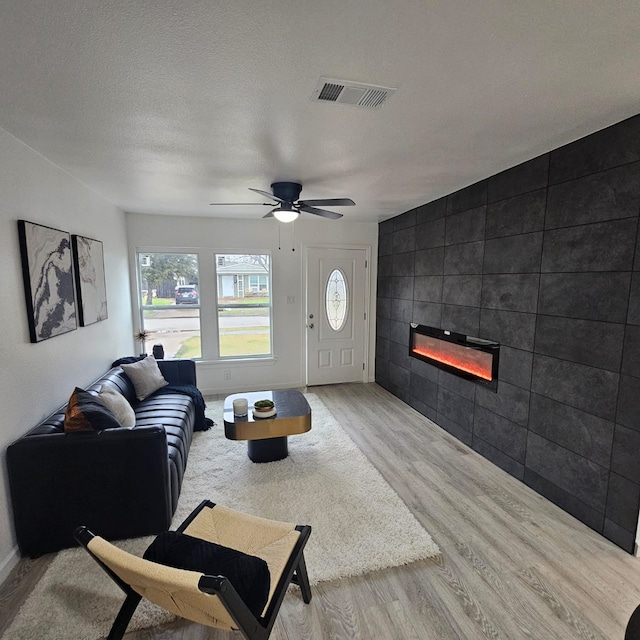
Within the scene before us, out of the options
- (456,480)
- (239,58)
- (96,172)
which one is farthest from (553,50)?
(96,172)

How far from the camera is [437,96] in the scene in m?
1.67

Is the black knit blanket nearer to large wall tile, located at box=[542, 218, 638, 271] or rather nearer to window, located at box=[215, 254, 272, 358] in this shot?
window, located at box=[215, 254, 272, 358]

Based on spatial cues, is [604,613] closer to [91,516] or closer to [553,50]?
[553,50]

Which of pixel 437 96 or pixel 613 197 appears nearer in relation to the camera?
pixel 437 96

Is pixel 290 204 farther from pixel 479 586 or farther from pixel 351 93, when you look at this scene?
pixel 479 586

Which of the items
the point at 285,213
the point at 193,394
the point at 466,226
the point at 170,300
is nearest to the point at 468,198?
the point at 466,226

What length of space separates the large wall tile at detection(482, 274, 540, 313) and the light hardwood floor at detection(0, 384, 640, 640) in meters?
1.44

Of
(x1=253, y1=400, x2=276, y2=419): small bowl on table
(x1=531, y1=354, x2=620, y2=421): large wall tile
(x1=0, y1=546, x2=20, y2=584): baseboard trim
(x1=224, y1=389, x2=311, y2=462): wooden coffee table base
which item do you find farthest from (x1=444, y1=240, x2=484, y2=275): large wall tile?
(x1=0, y1=546, x2=20, y2=584): baseboard trim

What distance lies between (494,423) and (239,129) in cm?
304

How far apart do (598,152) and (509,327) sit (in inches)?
51.8

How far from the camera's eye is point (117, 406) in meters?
2.37

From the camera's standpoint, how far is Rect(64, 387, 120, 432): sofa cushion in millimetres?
1992

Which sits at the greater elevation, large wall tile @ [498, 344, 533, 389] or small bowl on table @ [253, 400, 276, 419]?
large wall tile @ [498, 344, 533, 389]

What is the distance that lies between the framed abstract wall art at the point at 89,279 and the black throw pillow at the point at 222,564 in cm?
230
